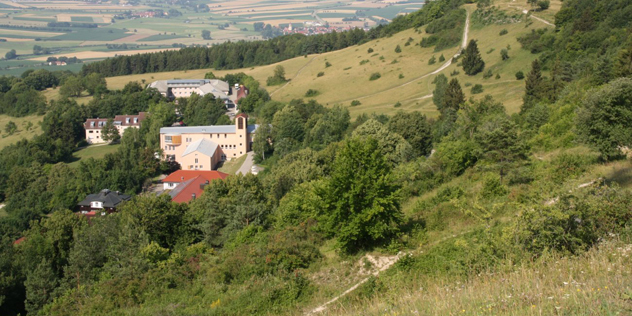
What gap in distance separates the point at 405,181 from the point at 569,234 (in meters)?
13.7

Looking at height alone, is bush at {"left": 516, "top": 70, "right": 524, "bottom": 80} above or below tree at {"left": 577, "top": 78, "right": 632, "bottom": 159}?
below

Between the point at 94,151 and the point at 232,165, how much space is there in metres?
24.7

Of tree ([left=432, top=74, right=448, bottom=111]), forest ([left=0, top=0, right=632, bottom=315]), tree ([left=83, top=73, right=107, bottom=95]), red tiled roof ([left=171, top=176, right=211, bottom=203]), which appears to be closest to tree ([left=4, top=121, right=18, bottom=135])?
tree ([left=83, top=73, right=107, bottom=95])

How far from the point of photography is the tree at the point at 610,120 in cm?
1642

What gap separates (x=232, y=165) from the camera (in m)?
59.1

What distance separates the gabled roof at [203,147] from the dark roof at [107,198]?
10.8 meters

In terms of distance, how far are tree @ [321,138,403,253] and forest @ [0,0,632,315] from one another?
1.8 inches

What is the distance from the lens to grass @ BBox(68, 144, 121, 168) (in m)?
67.8

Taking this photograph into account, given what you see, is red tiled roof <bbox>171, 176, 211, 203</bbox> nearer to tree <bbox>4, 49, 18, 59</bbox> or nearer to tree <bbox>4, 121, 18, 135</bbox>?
tree <bbox>4, 121, 18, 135</bbox>

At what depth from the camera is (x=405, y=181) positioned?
22.8 m

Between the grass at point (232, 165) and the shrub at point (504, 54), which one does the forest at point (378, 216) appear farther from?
the grass at point (232, 165)

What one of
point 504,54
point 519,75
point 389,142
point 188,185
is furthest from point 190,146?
point 504,54

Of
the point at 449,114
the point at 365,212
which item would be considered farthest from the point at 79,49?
the point at 365,212

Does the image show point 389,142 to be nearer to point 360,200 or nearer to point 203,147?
point 360,200
